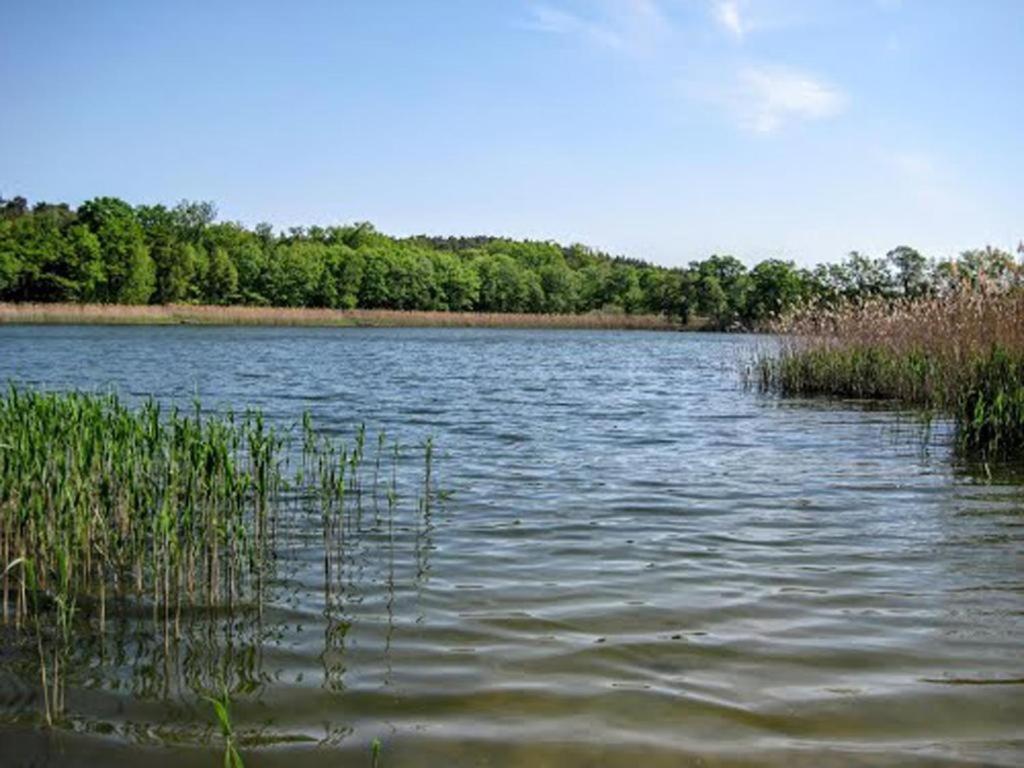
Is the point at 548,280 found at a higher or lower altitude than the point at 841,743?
higher

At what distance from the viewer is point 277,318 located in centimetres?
7181

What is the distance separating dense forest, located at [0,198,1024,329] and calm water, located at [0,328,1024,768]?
31.7m

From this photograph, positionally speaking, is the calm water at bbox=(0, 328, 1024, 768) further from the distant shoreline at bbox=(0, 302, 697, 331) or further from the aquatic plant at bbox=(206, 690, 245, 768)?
the distant shoreline at bbox=(0, 302, 697, 331)

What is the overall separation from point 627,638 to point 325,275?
302 ft

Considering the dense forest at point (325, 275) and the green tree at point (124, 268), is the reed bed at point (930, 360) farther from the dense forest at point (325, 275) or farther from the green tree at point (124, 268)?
the green tree at point (124, 268)

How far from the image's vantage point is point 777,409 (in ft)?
61.0

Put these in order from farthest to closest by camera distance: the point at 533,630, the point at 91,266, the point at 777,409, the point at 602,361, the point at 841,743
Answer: the point at 91,266, the point at 602,361, the point at 777,409, the point at 533,630, the point at 841,743

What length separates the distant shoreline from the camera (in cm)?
6062

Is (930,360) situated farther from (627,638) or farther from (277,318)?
(277,318)

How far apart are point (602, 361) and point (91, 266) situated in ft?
159

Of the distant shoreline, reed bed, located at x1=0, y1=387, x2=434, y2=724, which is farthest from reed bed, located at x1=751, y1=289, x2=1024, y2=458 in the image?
the distant shoreline

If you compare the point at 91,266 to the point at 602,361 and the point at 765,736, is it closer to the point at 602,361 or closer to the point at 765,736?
the point at 602,361

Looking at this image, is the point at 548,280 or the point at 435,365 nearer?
the point at 435,365

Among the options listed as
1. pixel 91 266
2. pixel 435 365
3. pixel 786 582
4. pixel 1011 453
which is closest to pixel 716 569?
pixel 786 582
